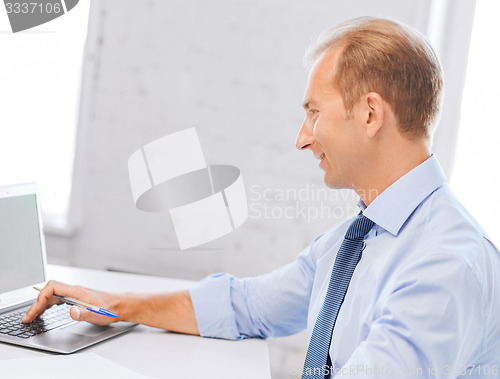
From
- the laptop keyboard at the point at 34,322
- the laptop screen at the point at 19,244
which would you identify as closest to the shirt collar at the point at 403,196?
the laptop keyboard at the point at 34,322

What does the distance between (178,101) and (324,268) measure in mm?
835

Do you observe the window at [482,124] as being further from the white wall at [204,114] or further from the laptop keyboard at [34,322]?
the laptop keyboard at [34,322]

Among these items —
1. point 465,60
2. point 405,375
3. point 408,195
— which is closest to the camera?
point 405,375

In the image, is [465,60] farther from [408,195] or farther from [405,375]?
[405,375]

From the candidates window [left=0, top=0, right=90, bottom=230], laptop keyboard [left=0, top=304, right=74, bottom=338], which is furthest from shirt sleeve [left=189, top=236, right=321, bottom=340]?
window [left=0, top=0, right=90, bottom=230]

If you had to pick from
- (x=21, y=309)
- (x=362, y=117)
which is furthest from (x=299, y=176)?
(x=21, y=309)

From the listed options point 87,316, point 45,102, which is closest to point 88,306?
point 87,316

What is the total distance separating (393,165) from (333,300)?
0.26m

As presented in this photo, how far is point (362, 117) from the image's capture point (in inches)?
37.4

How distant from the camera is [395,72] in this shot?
0.93 metres

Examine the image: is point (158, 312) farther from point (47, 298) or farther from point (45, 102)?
point (45, 102)

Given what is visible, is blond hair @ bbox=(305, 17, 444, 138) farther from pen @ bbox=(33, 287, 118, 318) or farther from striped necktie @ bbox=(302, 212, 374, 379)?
pen @ bbox=(33, 287, 118, 318)

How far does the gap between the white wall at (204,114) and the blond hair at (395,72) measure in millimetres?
654

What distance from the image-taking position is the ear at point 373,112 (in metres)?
0.94
